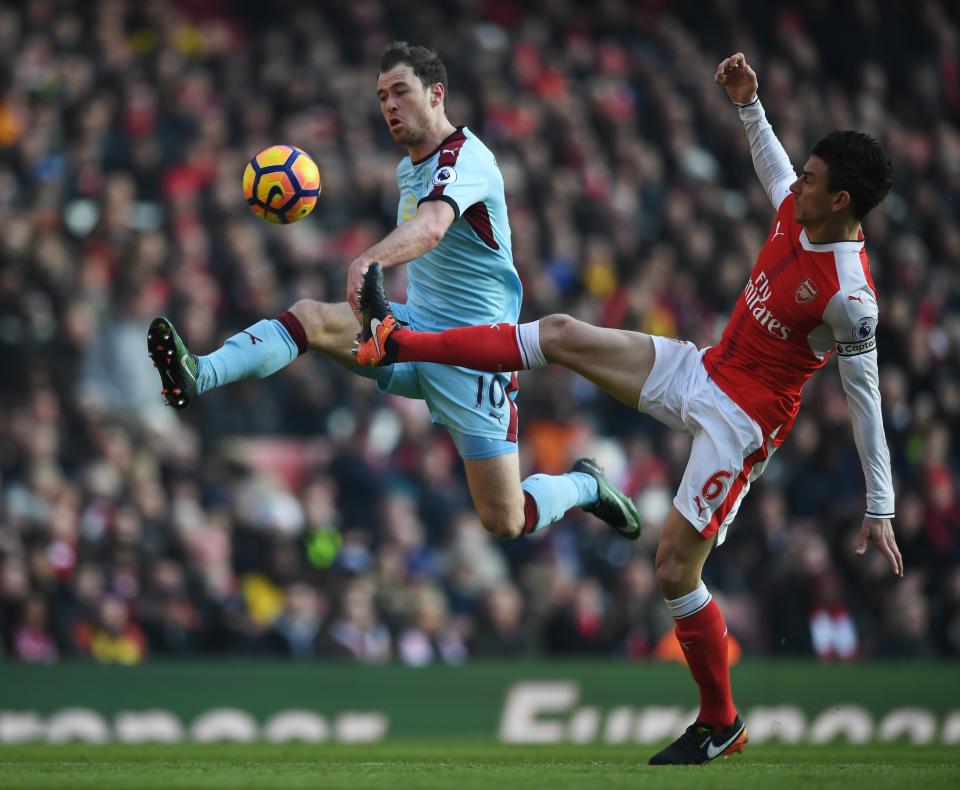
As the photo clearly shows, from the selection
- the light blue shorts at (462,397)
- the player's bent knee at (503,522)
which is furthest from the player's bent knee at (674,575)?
the light blue shorts at (462,397)

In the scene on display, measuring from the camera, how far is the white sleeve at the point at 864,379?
20.9 feet

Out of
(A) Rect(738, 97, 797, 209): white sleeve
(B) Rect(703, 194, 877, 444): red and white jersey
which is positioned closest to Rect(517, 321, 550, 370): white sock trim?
(B) Rect(703, 194, 877, 444): red and white jersey

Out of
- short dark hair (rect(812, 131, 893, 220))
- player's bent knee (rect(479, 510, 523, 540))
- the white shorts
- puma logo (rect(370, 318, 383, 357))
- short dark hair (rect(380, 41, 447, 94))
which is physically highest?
short dark hair (rect(380, 41, 447, 94))

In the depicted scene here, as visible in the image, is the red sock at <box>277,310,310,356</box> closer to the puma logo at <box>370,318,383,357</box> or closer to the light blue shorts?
the light blue shorts

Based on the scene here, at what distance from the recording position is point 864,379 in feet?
21.2

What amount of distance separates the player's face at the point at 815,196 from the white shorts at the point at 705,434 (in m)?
0.81

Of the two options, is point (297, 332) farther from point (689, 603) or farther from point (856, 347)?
point (856, 347)

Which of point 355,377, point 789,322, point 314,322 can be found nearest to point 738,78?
point 789,322

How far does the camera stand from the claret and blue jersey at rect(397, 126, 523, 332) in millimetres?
7268

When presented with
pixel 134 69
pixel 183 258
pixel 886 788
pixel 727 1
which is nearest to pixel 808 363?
pixel 886 788

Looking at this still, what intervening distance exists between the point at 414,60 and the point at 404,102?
0.21m

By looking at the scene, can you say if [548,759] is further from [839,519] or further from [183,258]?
[183,258]

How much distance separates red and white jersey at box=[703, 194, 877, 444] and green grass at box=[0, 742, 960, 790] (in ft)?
5.13

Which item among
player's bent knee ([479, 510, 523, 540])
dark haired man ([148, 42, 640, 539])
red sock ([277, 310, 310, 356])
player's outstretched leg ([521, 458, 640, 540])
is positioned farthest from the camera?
player's outstretched leg ([521, 458, 640, 540])
